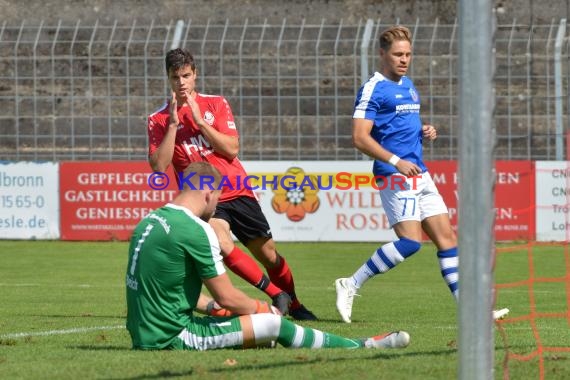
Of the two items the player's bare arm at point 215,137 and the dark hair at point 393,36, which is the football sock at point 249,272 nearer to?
the player's bare arm at point 215,137

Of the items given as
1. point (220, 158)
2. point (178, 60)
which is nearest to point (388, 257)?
point (220, 158)

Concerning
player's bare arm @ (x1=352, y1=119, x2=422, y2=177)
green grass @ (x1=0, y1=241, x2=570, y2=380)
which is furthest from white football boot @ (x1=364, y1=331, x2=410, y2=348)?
player's bare arm @ (x1=352, y1=119, x2=422, y2=177)

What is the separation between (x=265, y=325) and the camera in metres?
Answer: 7.23

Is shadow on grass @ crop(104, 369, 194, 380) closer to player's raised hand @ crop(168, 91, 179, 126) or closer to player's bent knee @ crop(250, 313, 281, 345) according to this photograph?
player's bent knee @ crop(250, 313, 281, 345)

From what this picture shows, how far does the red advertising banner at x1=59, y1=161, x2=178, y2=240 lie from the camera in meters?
19.5

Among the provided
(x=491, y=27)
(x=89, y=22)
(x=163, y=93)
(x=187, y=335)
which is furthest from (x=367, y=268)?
(x=89, y=22)

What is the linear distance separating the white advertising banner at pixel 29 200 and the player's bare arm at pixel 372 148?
11007 mm

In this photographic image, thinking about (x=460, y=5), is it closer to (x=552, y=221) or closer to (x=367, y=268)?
(x=367, y=268)

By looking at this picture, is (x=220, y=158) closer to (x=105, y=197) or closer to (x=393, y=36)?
(x=393, y=36)

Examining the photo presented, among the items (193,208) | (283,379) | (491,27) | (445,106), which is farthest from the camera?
(445,106)

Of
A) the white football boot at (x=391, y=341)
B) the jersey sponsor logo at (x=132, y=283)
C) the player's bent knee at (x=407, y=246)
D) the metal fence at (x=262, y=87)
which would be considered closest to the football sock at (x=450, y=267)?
the player's bent knee at (x=407, y=246)

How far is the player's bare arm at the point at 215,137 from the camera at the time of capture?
949cm

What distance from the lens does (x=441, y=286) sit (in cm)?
1362

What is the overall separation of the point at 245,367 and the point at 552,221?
12.7m
